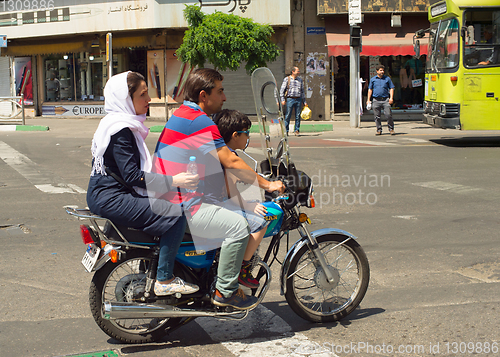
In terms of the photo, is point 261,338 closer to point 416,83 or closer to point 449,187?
point 449,187

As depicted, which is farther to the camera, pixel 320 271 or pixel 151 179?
pixel 320 271

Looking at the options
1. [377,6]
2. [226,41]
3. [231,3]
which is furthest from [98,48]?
[377,6]

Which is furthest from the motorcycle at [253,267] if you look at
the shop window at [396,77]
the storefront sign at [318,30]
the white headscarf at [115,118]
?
the storefront sign at [318,30]

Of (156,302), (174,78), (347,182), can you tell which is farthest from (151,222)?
(174,78)

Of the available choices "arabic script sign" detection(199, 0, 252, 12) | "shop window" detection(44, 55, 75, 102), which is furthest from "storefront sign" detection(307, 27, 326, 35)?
"shop window" detection(44, 55, 75, 102)

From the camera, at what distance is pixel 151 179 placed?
3.28m

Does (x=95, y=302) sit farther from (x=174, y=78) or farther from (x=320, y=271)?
(x=174, y=78)

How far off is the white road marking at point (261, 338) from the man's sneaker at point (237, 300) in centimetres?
25

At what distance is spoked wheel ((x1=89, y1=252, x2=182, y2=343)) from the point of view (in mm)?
3385

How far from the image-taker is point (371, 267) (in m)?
5.02

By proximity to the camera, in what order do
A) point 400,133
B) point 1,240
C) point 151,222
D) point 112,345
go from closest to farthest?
point 151,222
point 112,345
point 1,240
point 400,133

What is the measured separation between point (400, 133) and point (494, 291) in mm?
13246

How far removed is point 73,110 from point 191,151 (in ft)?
77.3

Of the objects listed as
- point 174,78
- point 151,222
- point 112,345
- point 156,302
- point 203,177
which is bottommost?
point 112,345
